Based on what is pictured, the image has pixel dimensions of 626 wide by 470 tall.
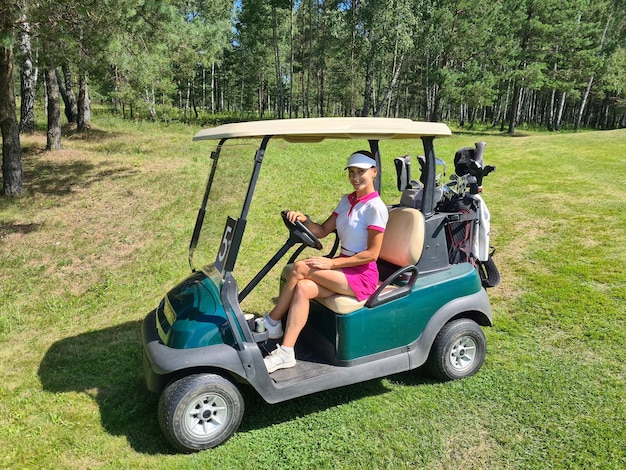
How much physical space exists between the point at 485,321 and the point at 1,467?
140 inches

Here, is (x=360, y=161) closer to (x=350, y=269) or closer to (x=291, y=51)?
(x=350, y=269)

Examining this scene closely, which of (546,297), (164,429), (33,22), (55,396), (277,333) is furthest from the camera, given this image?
(33,22)

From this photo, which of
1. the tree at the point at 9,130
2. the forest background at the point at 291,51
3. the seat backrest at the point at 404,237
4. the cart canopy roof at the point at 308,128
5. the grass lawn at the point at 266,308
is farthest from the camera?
the tree at the point at 9,130

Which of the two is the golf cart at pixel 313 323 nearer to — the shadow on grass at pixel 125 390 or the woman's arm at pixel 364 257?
the woman's arm at pixel 364 257

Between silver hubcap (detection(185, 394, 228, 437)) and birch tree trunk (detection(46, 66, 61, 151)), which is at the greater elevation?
birch tree trunk (detection(46, 66, 61, 151))

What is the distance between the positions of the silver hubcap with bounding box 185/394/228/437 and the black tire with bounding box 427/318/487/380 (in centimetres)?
164

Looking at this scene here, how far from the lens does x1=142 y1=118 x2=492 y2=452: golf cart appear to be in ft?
9.23

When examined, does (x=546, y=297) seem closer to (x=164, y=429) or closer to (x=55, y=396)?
(x=164, y=429)

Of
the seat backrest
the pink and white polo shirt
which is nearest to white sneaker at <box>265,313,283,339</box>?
the pink and white polo shirt

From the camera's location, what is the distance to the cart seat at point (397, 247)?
3102 millimetres

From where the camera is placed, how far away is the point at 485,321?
3691mm

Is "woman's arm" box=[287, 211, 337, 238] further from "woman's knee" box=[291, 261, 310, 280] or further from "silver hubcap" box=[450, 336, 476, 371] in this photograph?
"silver hubcap" box=[450, 336, 476, 371]

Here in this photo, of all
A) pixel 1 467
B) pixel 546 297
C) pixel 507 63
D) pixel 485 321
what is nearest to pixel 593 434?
pixel 485 321

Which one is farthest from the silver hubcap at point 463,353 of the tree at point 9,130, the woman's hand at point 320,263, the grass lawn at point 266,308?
the tree at point 9,130
